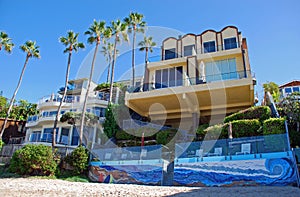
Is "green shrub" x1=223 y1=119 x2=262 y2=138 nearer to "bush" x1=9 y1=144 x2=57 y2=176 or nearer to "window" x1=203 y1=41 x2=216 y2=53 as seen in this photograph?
"bush" x1=9 y1=144 x2=57 y2=176

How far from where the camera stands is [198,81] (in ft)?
58.6

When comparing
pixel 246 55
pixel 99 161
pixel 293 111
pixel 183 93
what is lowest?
pixel 99 161

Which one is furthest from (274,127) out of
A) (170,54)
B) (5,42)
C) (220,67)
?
(5,42)

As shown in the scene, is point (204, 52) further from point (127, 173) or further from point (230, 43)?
point (127, 173)

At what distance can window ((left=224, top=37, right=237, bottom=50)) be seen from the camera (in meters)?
21.1

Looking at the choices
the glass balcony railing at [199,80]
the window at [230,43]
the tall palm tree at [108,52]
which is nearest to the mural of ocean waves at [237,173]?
the glass balcony railing at [199,80]

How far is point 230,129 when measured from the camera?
12.0m

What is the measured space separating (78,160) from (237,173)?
9441 millimetres

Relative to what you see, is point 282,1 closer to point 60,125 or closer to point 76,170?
point 76,170

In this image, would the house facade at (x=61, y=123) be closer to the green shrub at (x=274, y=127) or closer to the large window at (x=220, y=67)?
the large window at (x=220, y=67)

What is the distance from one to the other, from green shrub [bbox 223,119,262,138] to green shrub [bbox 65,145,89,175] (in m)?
8.68

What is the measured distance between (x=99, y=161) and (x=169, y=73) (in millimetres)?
10487

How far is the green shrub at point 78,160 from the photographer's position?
14.6m

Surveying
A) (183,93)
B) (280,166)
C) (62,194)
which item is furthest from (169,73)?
(62,194)
